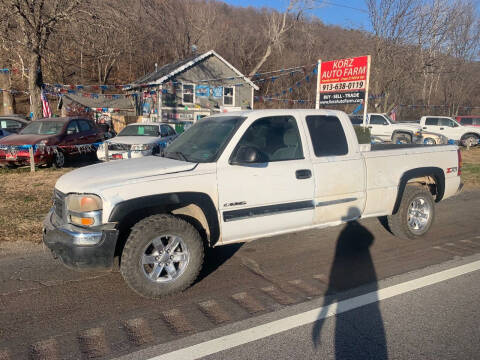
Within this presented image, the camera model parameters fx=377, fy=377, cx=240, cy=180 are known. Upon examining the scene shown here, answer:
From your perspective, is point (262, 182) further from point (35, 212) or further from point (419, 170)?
point (35, 212)

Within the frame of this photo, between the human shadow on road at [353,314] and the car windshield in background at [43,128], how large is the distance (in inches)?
394

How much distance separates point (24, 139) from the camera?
10914 millimetres

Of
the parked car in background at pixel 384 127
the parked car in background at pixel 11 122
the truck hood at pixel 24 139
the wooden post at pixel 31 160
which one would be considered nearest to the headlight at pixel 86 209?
the wooden post at pixel 31 160

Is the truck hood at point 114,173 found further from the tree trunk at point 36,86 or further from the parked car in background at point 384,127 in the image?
the parked car in background at point 384,127

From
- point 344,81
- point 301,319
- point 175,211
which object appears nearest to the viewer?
point 301,319

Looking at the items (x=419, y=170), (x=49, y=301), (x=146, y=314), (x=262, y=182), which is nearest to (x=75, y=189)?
(x=49, y=301)

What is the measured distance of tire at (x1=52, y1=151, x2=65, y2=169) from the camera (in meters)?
11.2

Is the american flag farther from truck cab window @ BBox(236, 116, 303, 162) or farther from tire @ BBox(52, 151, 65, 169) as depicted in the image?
truck cab window @ BBox(236, 116, 303, 162)

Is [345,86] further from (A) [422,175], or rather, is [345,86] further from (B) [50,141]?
(B) [50,141]

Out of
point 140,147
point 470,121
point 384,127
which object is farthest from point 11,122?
point 470,121

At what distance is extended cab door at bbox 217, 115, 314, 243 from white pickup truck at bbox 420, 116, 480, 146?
66.0 ft

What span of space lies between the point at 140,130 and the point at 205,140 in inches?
362

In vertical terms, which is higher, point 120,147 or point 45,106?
point 45,106

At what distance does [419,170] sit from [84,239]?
177 inches
